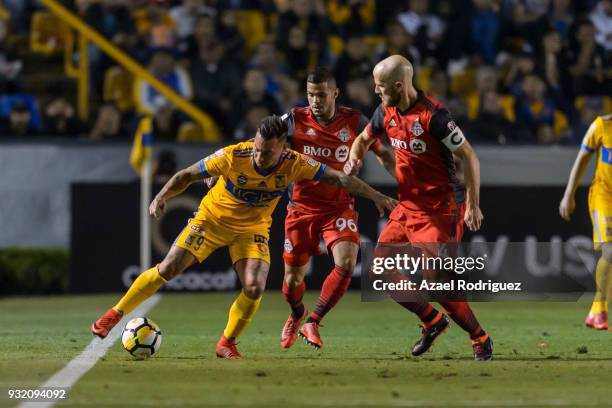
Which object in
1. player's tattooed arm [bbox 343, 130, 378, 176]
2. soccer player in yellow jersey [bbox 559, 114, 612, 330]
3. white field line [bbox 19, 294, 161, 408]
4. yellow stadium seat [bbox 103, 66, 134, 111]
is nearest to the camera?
white field line [bbox 19, 294, 161, 408]

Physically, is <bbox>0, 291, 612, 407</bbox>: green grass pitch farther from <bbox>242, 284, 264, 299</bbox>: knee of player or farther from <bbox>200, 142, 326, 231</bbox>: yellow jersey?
<bbox>200, 142, 326, 231</bbox>: yellow jersey

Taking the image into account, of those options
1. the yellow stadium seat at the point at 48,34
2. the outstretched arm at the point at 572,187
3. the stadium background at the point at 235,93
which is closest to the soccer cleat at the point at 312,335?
the outstretched arm at the point at 572,187

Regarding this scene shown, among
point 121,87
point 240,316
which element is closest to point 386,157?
point 240,316

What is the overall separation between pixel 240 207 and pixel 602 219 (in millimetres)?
3785

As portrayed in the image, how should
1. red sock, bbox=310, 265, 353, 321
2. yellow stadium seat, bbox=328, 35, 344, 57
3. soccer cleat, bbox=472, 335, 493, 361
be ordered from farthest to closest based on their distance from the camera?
yellow stadium seat, bbox=328, 35, 344, 57
red sock, bbox=310, 265, 353, 321
soccer cleat, bbox=472, 335, 493, 361

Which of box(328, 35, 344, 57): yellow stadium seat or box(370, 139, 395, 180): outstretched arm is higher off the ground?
box(370, 139, 395, 180): outstretched arm

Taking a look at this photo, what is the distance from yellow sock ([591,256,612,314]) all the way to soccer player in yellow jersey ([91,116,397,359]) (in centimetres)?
332

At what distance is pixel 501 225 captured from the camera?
17578 mm

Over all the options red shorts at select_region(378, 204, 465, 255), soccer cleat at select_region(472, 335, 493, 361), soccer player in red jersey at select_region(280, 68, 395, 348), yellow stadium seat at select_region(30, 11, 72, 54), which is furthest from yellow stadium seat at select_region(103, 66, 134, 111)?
soccer cleat at select_region(472, 335, 493, 361)

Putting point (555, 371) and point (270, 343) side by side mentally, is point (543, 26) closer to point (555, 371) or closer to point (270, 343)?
point (270, 343)

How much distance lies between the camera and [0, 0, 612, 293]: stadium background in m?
17.6

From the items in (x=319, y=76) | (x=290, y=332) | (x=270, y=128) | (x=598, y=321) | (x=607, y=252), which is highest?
(x=319, y=76)

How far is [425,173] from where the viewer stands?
31.7ft

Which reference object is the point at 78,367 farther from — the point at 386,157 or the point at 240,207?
the point at 386,157
